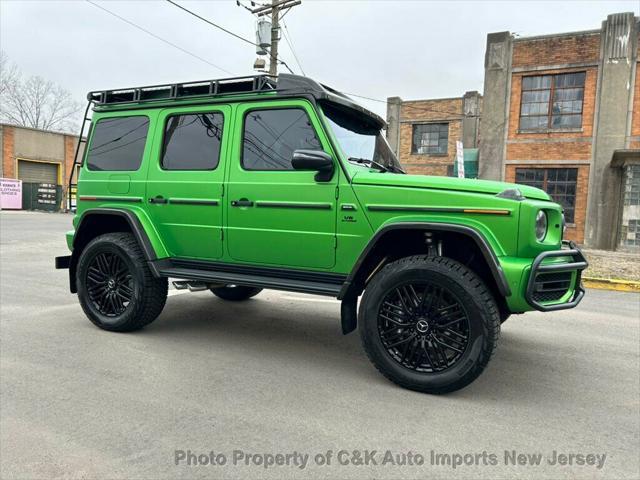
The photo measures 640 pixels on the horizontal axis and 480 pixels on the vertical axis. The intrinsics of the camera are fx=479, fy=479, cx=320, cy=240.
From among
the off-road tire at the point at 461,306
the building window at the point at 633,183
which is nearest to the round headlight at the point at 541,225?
the off-road tire at the point at 461,306

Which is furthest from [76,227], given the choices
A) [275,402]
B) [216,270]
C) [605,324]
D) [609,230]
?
[609,230]

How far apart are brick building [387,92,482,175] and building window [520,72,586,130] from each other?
7.30m

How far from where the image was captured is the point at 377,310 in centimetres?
349

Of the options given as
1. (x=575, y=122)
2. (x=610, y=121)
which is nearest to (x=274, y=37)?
(x=575, y=122)

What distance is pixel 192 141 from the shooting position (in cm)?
455

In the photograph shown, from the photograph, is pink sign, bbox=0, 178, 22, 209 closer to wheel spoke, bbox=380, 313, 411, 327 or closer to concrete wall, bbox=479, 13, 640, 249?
concrete wall, bbox=479, 13, 640, 249

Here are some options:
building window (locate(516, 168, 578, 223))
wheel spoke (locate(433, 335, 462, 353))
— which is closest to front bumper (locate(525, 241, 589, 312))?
wheel spoke (locate(433, 335, 462, 353))

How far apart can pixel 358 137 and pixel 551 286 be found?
2016mm

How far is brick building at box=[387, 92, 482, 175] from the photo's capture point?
84.7 ft

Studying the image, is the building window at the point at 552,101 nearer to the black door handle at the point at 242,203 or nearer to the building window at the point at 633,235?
the building window at the point at 633,235

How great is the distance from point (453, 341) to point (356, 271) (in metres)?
0.84

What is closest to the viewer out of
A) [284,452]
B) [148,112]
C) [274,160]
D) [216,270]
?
[284,452]

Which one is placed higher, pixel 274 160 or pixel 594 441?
pixel 274 160

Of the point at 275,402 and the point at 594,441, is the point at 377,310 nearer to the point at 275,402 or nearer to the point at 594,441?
the point at 275,402
